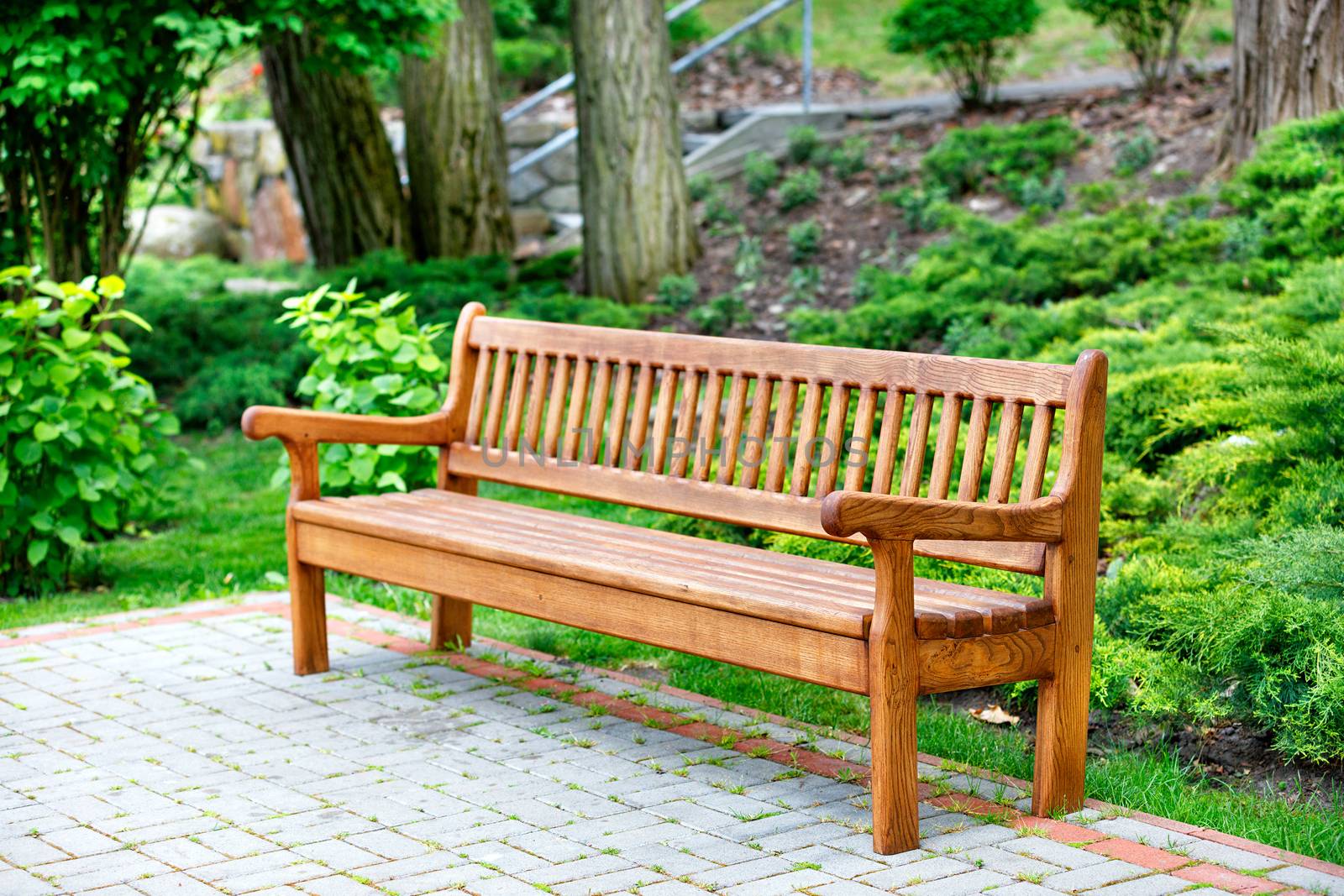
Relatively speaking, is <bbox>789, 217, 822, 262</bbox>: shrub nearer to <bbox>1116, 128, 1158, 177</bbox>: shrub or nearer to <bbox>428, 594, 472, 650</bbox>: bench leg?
<bbox>1116, 128, 1158, 177</bbox>: shrub

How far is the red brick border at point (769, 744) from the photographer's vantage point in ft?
10.8

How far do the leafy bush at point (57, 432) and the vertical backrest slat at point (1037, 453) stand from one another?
11.6 ft

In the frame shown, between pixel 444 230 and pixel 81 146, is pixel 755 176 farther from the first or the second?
pixel 81 146

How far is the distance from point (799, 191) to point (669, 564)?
22.8ft

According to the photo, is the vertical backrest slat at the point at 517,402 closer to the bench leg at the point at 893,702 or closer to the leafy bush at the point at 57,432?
the leafy bush at the point at 57,432

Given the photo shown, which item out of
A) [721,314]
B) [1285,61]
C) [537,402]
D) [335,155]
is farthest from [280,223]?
[537,402]

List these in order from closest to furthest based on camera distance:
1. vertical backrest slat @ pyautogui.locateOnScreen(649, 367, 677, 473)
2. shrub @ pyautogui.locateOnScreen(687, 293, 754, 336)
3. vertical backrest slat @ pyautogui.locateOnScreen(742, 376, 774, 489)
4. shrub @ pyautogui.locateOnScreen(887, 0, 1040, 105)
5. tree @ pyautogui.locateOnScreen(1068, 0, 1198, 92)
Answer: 1. vertical backrest slat @ pyautogui.locateOnScreen(742, 376, 774, 489)
2. vertical backrest slat @ pyautogui.locateOnScreen(649, 367, 677, 473)
3. shrub @ pyautogui.locateOnScreen(687, 293, 754, 336)
4. tree @ pyautogui.locateOnScreen(1068, 0, 1198, 92)
5. shrub @ pyautogui.locateOnScreen(887, 0, 1040, 105)

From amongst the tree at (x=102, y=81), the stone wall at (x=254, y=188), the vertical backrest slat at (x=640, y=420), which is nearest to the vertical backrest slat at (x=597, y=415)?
the vertical backrest slat at (x=640, y=420)

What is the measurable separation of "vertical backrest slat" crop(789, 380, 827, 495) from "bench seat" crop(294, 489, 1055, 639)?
8.8 inches

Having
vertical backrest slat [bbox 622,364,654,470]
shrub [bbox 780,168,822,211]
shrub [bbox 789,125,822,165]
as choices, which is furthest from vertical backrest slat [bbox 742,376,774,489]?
shrub [bbox 789,125,822,165]

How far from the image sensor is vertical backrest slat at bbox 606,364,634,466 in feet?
15.6

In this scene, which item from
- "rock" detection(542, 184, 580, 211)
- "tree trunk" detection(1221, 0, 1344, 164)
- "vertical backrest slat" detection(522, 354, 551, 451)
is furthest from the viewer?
"rock" detection(542, 184, 580, 211)

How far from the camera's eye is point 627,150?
32.1 feet

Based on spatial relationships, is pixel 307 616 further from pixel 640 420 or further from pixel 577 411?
pixel 640 420
